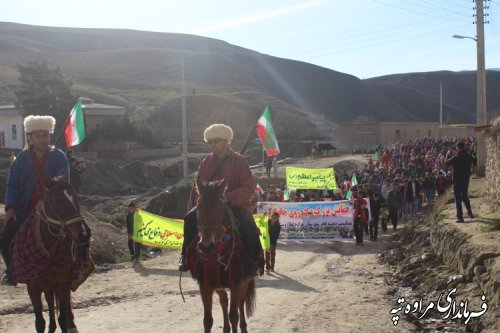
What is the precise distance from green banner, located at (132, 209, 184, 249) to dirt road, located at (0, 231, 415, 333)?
885mm

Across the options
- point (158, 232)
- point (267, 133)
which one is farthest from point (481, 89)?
point (158, 232)

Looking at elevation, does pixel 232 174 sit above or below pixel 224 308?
above

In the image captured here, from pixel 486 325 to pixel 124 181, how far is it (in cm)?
3753

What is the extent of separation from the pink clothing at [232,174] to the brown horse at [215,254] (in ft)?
1.29

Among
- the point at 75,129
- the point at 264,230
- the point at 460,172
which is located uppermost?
the point at 75,129

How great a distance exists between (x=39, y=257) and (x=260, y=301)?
5014mm

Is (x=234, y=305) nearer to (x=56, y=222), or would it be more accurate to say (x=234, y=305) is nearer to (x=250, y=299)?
(x=250, y=299)

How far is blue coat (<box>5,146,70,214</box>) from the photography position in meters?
7.41

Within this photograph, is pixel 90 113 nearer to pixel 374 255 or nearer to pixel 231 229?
pixel 374 255

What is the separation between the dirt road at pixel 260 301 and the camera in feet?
30.6

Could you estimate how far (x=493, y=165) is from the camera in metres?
16.1

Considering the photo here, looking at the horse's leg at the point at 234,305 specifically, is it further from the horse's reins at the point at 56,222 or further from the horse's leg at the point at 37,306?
the horse's leg at the point at 37,306

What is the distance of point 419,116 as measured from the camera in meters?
141

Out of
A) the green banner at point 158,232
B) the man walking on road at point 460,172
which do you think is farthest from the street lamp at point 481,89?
the green banner at point 158,232
